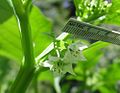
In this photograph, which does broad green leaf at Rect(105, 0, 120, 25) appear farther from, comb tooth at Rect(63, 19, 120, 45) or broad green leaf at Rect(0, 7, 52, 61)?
broad green leaf at Rect(0, 7, 52, 61)

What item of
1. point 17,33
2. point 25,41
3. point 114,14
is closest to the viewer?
point 25,41

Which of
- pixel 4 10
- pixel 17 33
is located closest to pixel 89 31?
pixel 4 10

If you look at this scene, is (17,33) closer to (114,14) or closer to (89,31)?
(114,14)

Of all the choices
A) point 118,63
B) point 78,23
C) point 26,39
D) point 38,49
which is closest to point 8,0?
point 26,39

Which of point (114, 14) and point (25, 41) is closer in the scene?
point (25, 41)

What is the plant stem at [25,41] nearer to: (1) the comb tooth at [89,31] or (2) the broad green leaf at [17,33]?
(1) the comb tooth at [89,31]

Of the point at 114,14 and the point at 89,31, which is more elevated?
the point at 89,31
